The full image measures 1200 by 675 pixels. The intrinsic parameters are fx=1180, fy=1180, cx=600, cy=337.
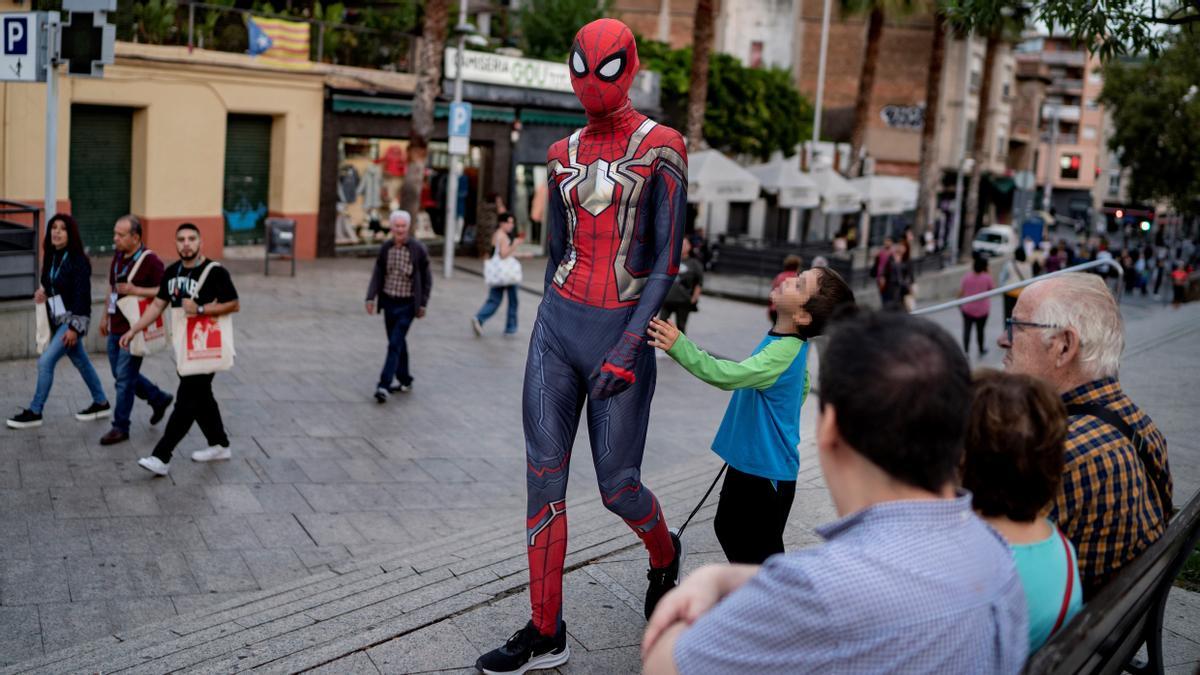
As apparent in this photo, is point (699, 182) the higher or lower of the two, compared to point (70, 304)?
higher

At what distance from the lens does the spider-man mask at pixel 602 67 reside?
4277 mm

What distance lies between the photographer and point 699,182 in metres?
24.9

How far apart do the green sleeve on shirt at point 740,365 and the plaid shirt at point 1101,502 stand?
45.8 inches

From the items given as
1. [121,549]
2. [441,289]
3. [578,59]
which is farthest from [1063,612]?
[441,289]

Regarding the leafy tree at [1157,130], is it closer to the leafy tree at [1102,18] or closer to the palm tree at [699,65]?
the palm tree at [699,65]

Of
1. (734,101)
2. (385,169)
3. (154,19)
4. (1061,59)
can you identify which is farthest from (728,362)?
(1061,59)

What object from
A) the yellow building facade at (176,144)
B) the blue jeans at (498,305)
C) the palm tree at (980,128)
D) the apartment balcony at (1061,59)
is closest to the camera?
the blue jeans at (498,305)

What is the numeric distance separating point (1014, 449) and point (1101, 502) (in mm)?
732

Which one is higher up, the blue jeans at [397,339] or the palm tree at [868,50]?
the palm tree at [868,50]

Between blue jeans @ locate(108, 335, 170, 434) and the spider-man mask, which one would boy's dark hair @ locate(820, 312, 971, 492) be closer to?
the spider-man mask

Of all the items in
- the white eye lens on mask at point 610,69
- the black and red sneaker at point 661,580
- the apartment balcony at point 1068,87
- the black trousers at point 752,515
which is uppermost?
the apartment balcony at point 1068,87

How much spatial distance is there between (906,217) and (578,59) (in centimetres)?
4829

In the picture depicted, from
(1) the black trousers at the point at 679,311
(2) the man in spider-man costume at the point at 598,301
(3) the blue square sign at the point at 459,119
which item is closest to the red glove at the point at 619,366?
(2) the man in spider-man costume at the point at 598,301

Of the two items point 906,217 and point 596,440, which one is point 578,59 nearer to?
point 596,440
